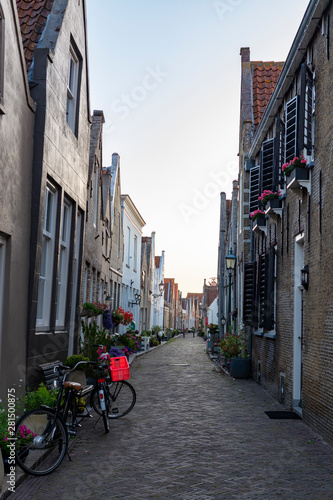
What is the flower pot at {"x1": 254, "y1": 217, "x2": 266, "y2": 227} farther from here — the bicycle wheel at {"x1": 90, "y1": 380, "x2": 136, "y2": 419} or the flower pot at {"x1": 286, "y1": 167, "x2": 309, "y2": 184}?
the bicycle wheel at {"x1": 90, "y1": 380, "x2": 136, "y2": 419}

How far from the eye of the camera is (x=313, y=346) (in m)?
9.18

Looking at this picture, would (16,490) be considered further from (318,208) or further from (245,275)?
(245,275)

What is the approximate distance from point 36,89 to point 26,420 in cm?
466

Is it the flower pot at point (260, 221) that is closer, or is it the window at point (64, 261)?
the window at point (64, 261)

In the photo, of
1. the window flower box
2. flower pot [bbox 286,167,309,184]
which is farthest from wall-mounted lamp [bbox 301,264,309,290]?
flower pot [bbox 286,167,309,184]

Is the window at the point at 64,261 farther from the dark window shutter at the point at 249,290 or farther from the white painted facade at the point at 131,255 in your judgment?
the white painted facade at the point at 131,255

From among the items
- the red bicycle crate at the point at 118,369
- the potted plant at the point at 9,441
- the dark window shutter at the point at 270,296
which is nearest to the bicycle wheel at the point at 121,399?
the red bicycle crate at the point at 118,369

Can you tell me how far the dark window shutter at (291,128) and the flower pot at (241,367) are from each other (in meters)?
7.79

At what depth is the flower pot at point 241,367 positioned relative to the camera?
17.2 metres

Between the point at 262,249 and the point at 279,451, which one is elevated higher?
the point at 262,249

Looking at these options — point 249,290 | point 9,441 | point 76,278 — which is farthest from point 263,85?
point 9,441

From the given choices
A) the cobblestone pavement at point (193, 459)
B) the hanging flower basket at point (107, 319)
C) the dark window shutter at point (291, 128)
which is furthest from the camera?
the hanging flower basket at point (107, 319)

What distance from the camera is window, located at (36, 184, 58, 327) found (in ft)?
30.2

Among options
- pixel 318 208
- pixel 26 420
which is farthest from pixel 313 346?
pixel 26 420
